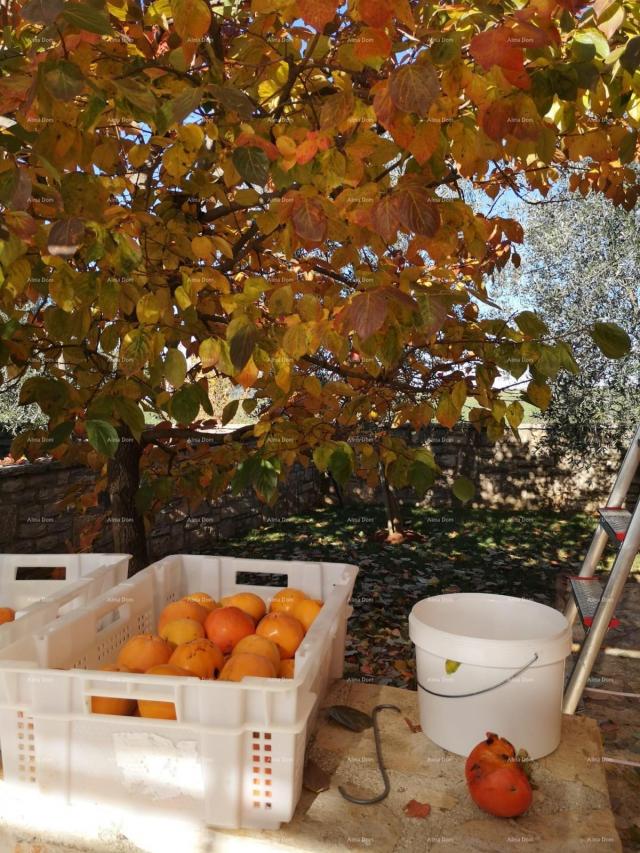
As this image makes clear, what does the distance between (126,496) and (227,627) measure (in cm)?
164

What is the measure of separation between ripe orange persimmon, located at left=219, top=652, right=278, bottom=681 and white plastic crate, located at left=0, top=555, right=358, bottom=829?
0.33 feet

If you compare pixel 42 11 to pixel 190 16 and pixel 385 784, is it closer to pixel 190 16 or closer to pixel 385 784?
pixel 190 16

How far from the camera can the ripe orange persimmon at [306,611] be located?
160cm

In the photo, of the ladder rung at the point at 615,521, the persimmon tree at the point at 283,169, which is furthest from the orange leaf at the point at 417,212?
the ladder rung at the point at 615,521

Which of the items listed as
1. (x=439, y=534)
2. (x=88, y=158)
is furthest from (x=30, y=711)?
(x=439, y=534)

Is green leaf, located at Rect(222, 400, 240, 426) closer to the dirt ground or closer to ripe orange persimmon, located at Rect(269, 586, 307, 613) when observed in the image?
ripe orange persimmon, located at Rect(269, 586, 307, 613)

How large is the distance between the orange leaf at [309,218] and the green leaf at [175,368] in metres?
0.45

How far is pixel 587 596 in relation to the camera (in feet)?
9.29

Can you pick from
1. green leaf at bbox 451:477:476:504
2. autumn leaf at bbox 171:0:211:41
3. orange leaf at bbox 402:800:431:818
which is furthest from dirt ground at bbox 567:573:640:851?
autumn leaf at bbox 171:0:211:41

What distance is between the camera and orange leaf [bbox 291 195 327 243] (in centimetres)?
159

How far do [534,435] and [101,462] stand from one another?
738cm

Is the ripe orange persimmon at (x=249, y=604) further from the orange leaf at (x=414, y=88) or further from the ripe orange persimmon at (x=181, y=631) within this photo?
the orange leaf at (x=414, y=88)

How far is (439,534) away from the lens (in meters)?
7.77

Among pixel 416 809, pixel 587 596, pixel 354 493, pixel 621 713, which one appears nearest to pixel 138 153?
pixel 416 809
